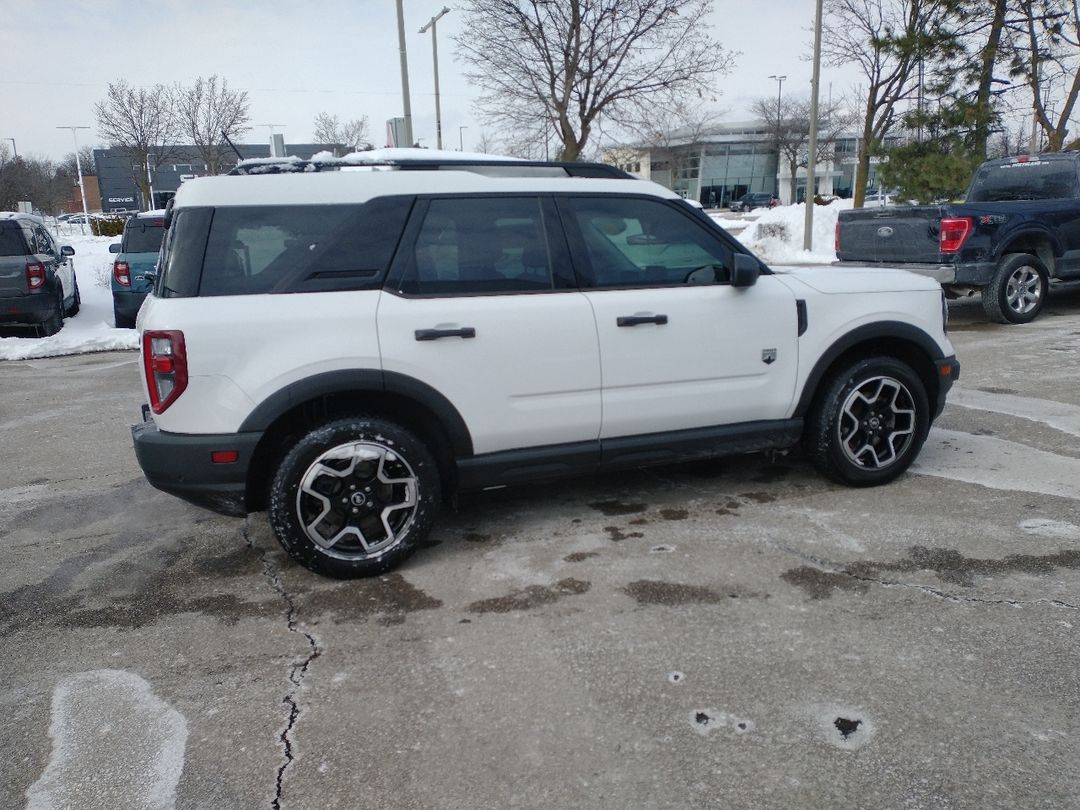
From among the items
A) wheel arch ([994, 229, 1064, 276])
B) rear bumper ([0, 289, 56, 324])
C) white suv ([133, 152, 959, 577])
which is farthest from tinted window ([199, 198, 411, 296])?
rear bumper ([0, 289, 56, 324])

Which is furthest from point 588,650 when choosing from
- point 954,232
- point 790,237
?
point 790,237

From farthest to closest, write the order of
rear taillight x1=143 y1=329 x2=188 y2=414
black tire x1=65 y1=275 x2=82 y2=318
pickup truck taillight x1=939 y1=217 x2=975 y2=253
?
black tire x1=65 y1=275 x2=82 y2=318 → pickup truck taillight x1=939 y1=217 x2=975 y2=253 → rear taillight x1=143 y1=329 x2=188 y2=414

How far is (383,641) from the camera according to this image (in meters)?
3.22

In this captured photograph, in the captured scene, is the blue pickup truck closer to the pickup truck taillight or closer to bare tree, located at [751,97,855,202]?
the pickup truck taillight

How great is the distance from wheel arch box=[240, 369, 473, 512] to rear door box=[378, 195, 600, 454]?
0.20 feet

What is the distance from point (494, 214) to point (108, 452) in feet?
13.1

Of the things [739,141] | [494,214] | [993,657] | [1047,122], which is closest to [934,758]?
[993,657]

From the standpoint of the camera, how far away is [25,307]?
11.1 meters

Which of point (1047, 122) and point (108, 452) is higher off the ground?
point (1047, 122)

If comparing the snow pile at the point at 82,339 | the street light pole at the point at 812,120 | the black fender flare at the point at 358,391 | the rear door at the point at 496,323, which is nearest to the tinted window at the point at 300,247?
the rear door at the point at 496,323

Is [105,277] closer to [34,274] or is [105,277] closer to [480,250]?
[34,274]

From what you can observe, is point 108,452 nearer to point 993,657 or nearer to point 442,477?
point 442,477

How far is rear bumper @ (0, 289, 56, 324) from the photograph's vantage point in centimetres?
1103

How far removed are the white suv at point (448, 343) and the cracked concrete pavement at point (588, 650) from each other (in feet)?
1.42
